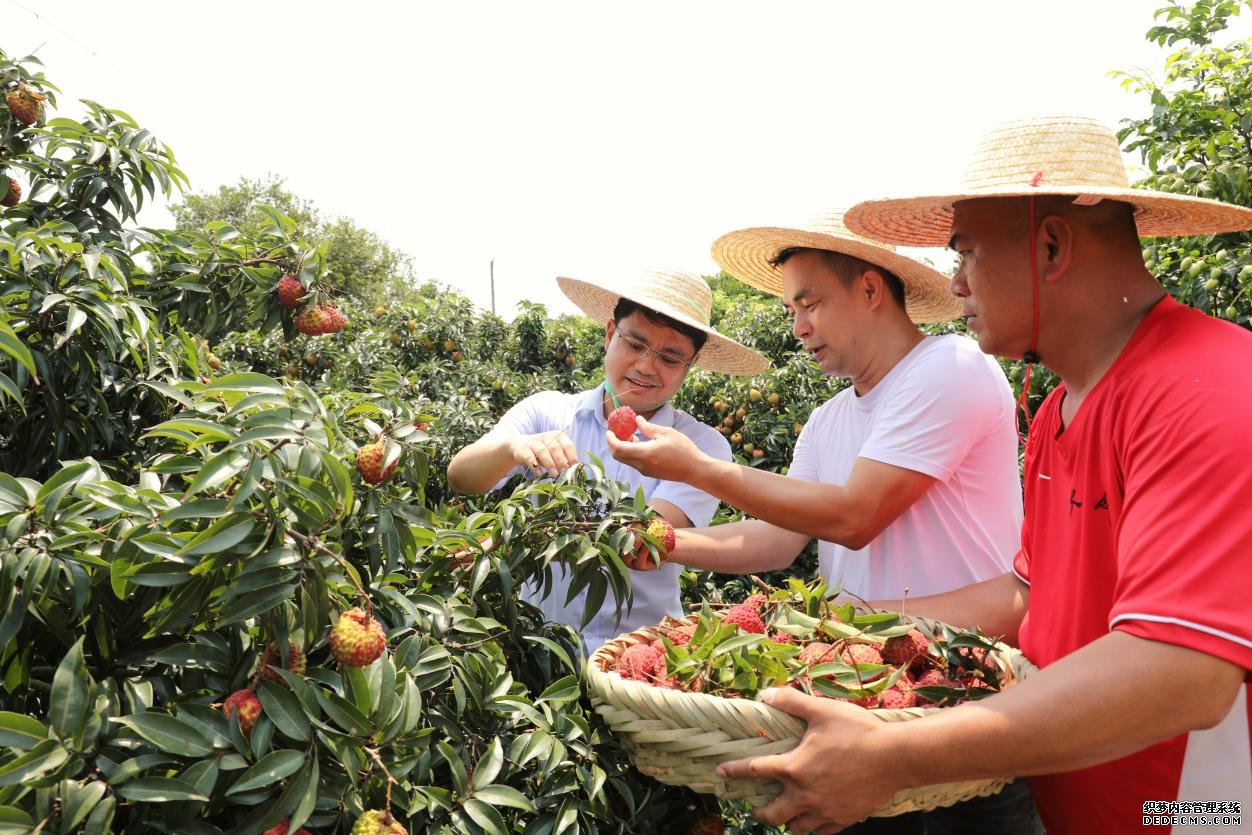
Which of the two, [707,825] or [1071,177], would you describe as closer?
[1071,177]

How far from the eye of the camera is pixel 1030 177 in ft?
5.01

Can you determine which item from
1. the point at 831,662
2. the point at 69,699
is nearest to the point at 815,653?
the point at 831,662

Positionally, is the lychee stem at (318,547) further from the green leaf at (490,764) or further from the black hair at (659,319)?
the black hair at (659,319)

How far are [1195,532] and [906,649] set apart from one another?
0.54 metres

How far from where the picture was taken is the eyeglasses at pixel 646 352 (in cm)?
259

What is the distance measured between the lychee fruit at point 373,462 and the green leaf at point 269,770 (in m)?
0.47

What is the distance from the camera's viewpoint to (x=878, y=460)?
200cm

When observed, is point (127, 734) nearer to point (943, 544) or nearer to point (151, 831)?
point (151, 831)

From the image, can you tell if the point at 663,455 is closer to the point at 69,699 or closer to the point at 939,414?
the point at 939,414

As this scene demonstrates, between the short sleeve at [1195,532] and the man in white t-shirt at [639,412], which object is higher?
the short sleeve at [1195,532]

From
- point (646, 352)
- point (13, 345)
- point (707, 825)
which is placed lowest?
point (707, 825)

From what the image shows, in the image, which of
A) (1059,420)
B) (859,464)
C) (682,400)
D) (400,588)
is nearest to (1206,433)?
(1059,420)

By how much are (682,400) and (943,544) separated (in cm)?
428

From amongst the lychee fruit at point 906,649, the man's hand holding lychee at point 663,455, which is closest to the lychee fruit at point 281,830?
the lychee fruit at point 906,649
